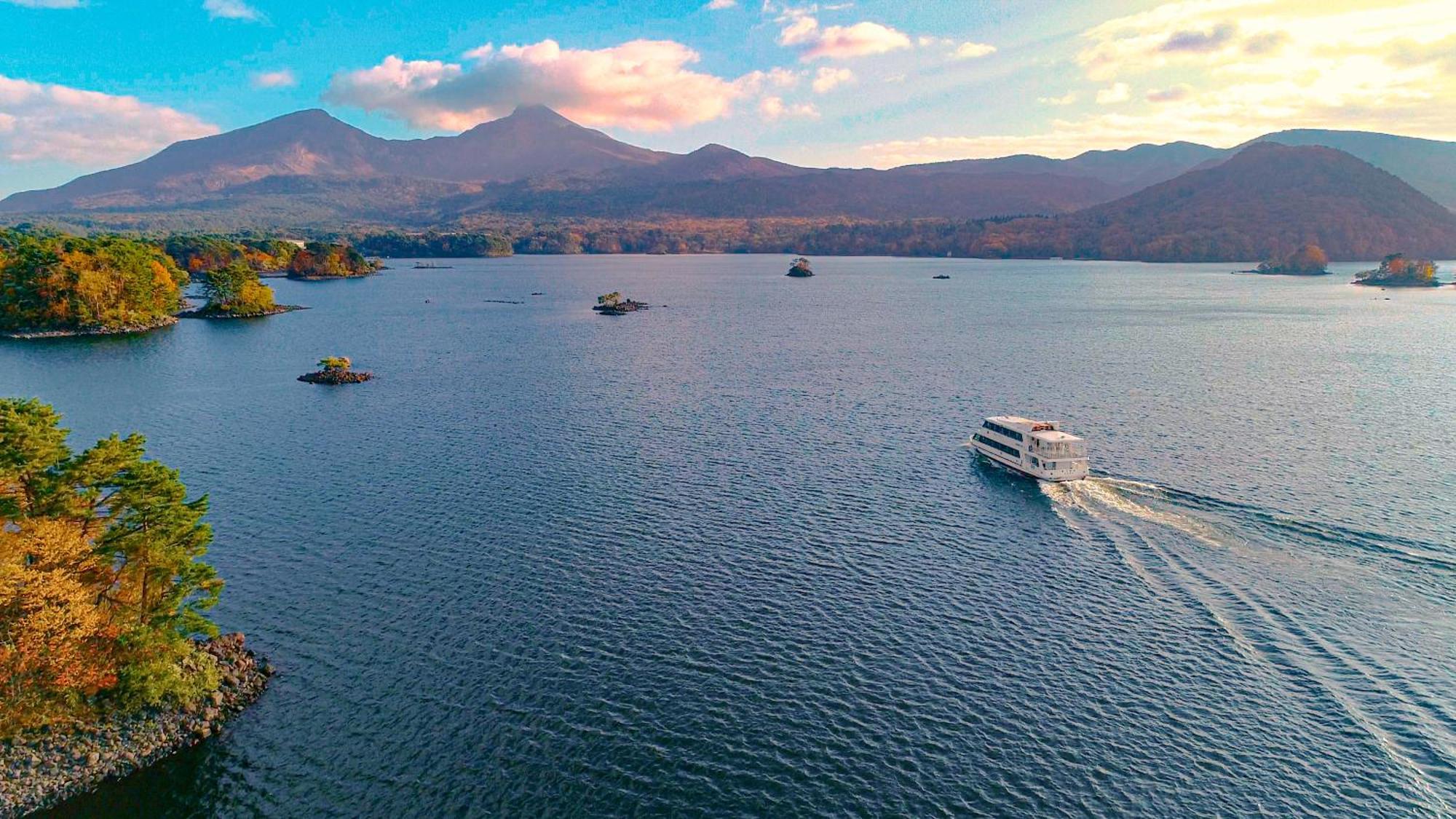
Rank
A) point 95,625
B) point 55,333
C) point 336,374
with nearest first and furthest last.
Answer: point 95,625
point 336,374
point 55,333

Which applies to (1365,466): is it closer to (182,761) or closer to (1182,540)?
(1182,540)

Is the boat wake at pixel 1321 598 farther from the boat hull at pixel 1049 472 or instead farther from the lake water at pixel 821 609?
the boat hull at pixel 1049 472

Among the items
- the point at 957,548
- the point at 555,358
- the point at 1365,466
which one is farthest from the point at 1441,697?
the point at 555,358

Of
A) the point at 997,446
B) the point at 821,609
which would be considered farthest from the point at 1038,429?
the point at 821,609

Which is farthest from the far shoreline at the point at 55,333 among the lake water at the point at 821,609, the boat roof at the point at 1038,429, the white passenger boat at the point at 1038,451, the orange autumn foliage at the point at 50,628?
the boat roof at the point at 1038,429

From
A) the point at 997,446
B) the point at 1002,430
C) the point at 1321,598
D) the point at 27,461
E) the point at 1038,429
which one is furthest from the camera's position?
the point at 1002,430

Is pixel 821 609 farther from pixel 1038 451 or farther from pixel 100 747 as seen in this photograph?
pixel 100 747

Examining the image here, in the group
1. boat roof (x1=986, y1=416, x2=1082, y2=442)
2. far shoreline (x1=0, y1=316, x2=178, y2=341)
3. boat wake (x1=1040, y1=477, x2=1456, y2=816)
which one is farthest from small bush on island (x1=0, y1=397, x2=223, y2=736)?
far shoreline (x1=0, y1=316, x2=178, y2=341)

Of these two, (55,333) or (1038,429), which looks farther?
(55,333)
